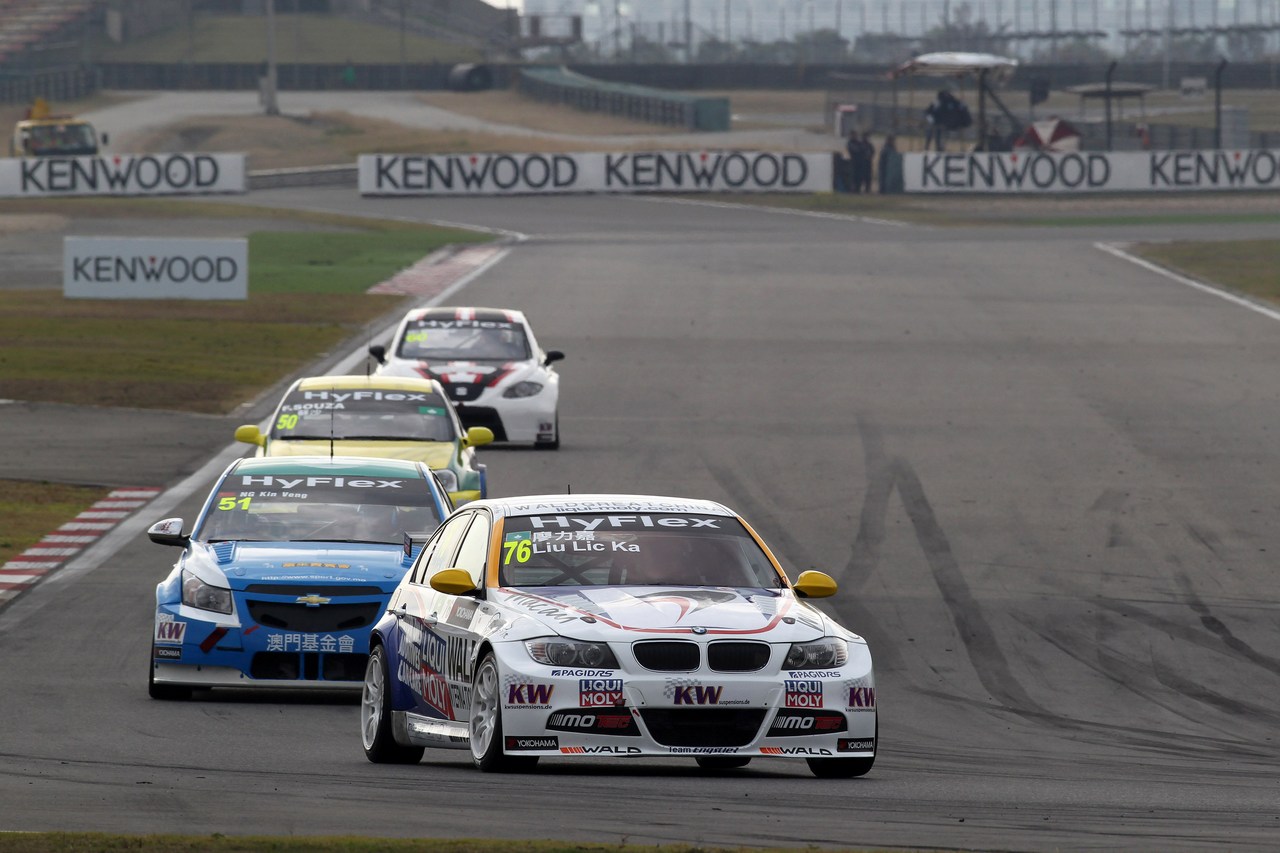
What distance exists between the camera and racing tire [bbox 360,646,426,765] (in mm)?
10055

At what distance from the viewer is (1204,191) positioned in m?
63.7

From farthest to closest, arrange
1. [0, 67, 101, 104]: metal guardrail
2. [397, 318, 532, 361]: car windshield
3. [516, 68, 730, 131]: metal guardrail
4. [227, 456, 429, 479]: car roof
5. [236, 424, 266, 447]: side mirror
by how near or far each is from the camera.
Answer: [0, 67, 101, 104]: metal guardrail
[516, 68, 730, 131]: metal guardrail
[397, 318, 532, 361]: car windshield
[236, 424, 266, 447]: side mirror
[227, 456, 429, 479]: car roof

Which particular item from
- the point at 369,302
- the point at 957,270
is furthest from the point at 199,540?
the point at 957,270

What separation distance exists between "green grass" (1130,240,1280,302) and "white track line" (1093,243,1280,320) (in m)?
0.30

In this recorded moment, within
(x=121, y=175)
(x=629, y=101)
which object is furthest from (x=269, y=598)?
(x=629, y=101)

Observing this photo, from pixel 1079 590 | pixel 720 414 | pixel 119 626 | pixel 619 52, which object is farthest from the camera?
pixel 619 52

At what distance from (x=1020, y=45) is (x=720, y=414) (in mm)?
93198

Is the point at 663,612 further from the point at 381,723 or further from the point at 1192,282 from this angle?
the point at 1192,282

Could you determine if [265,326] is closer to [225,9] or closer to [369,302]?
[369,302]

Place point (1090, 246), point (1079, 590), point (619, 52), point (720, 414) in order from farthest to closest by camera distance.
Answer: point (619, 52), point (1090, 246), point (720, 414), point (1079, 590)

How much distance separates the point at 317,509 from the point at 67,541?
5684 mm

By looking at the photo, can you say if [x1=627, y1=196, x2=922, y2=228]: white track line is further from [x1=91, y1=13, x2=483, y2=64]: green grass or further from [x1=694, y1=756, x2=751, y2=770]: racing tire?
[x1=91, y1=13, x2=483, y2=64]: green grass

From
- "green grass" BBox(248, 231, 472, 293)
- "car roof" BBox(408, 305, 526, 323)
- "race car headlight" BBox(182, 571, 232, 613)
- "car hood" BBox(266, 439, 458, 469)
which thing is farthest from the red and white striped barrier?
"green grass" BBox(248, 231, 472, 293)

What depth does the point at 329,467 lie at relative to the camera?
47.8ft
